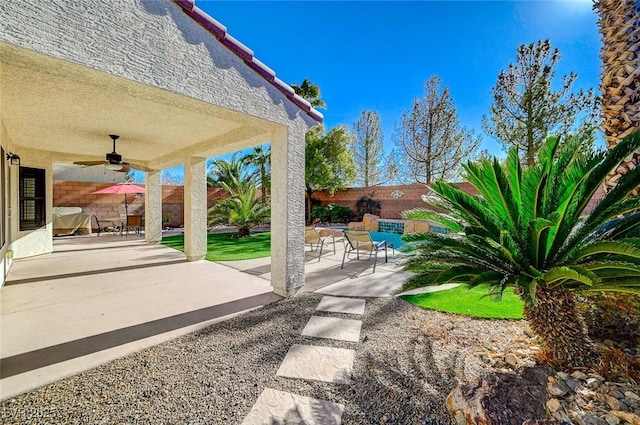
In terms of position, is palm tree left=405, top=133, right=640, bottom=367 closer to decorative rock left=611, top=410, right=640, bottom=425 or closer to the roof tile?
decorative rock left=611, top=410, right=640, bottom=425

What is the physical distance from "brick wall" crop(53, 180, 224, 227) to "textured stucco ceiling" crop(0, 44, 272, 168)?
7.12m

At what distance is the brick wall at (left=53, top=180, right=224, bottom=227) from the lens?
1512 centimetres

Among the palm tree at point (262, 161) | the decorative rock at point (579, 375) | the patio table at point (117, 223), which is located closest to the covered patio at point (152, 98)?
the decorative rock at point (579, 375)

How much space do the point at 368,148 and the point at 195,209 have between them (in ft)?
80.0

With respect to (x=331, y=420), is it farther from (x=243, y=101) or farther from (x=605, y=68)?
(x=605, y=68)

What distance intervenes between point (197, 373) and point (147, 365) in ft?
2.30

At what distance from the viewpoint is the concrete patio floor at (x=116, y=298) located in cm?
354

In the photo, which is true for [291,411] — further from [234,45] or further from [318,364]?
[234,45]

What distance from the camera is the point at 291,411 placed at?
8.46ft

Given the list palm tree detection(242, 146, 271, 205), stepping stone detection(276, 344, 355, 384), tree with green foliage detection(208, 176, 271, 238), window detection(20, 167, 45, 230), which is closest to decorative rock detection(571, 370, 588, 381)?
stepping stone detection(276, 344, 355, 384)

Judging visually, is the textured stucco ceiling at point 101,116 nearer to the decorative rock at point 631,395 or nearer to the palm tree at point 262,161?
the decorative rock at point 631,395

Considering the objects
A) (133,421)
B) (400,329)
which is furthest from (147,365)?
(400,329)

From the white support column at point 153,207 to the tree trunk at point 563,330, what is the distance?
43.4 ft

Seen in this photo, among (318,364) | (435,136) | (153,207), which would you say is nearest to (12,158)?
(153,207)
